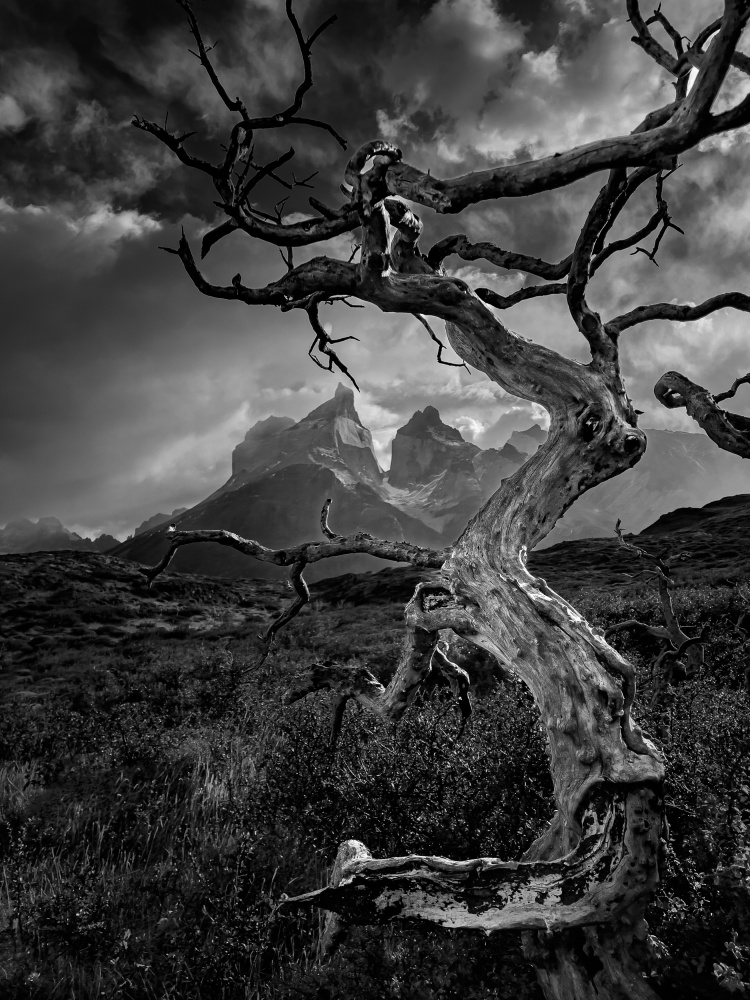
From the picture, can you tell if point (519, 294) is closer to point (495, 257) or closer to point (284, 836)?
point (495, 257)

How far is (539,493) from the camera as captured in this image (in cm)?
350

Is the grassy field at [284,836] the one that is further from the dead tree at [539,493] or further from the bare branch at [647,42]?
the bare branch at [647,42]

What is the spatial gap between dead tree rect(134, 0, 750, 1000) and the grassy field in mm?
303

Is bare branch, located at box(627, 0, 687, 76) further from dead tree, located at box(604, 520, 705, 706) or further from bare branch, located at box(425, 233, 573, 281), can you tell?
dead tree, located at box(604, 520, 705, 706)

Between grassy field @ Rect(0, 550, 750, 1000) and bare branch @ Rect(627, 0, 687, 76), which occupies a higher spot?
bare branch @ Rect(627, 0, 687, 76)

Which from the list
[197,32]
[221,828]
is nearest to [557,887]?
[221,828]

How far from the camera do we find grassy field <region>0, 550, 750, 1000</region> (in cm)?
242

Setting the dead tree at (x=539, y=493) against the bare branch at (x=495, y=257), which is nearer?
the dead tree at (x=539, y=493)

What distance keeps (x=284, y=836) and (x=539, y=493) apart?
3380 millimetres

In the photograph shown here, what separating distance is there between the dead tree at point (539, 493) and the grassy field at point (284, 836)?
11.9 inches

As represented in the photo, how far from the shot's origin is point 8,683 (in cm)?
1705

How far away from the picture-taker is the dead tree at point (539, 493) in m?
2.11

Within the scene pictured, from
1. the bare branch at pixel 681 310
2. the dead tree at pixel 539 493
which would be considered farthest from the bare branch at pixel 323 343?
the bare branch at pixel 681 310

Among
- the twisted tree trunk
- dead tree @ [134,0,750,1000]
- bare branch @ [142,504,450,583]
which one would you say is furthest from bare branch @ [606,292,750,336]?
bare branch @ [142,504,450,583]
